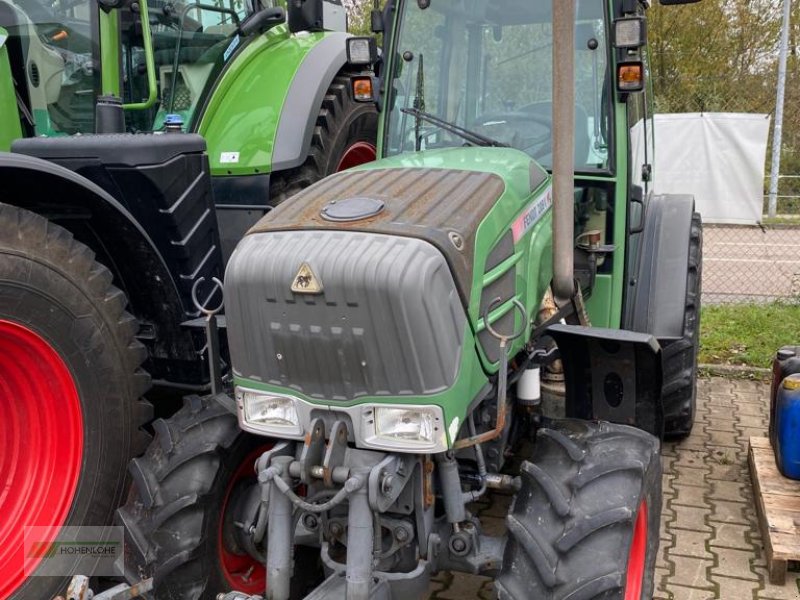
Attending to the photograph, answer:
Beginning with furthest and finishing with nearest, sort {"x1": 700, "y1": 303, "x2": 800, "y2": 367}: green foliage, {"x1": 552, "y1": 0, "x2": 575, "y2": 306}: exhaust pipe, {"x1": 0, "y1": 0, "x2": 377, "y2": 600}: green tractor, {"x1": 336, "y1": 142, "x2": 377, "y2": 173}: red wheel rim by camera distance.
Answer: {"x1": 700, "y1": 303, "x2": 800, "y2": 367}: green foliage → {"x1": 336, "y1": 142, "x2": 377, "y2": 173}: red wheel rim → {"x1": 0, "y1": 0, "x2": 377, "y2": 600}: green tractor → {"x1": 552, "y1": 0, "x2": 575, "y2": 306}: exhaust pipe

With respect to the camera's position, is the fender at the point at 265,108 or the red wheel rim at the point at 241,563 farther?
the fender at the point at 265,108

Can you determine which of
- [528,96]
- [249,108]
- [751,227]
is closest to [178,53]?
[249,108]

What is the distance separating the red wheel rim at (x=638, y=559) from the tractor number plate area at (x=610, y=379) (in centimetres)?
45

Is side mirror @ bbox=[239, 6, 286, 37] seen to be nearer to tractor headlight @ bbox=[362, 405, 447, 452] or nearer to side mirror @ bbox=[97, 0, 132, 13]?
side mirror @ bbox=[97, 0, 132, 13]

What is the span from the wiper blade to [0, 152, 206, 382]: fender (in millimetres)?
1183

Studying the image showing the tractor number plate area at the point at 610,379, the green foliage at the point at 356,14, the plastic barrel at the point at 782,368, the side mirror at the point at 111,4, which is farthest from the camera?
the green foliage at the point at 356,14

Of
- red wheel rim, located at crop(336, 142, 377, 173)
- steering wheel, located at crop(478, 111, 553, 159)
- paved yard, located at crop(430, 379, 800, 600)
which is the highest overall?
steering wheel, located at crop(478, 111, 553, 159)

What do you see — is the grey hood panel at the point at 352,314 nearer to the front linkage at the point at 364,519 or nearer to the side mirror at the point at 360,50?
the front linkage at the point at 364,519

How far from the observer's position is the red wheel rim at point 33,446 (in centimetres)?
243

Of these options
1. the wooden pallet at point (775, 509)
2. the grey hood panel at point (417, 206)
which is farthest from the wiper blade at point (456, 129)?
the wooden pallet at point (775, 509)

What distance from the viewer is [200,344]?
298cm

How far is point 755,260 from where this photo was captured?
10.2 meters

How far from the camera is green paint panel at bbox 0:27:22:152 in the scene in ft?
10.7

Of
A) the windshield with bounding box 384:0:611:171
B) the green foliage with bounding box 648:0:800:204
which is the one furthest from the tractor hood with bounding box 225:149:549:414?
the green foliage with bounding box 648:0:800:204
